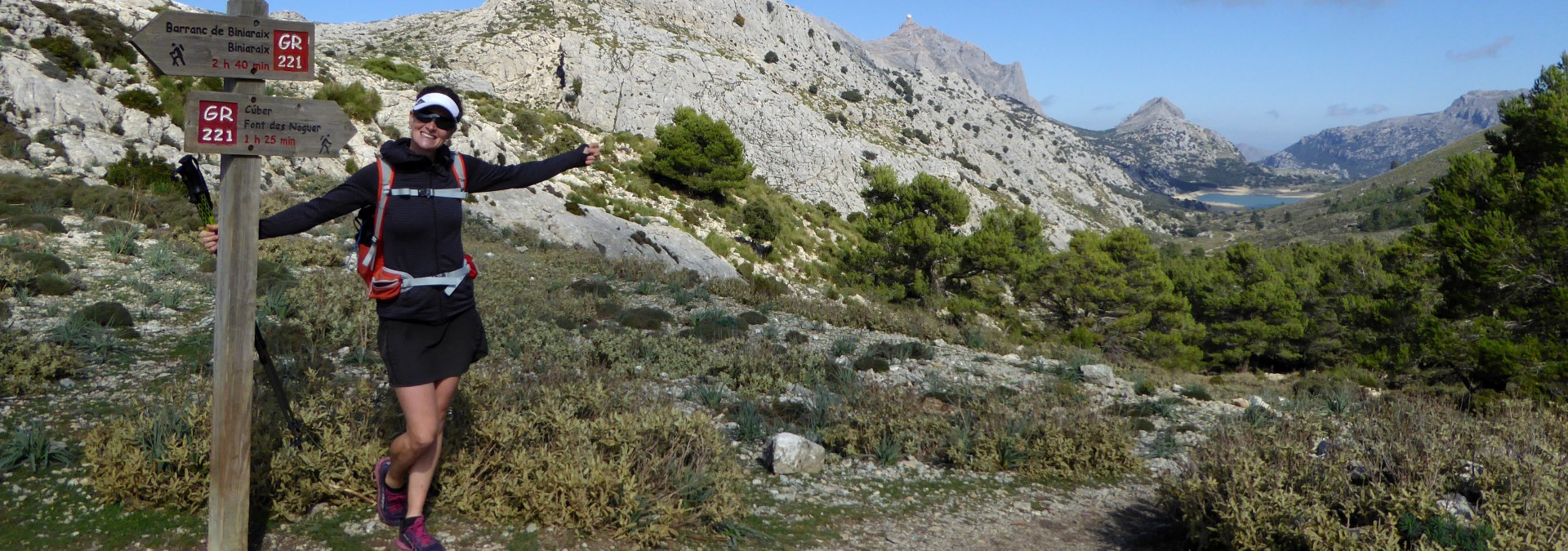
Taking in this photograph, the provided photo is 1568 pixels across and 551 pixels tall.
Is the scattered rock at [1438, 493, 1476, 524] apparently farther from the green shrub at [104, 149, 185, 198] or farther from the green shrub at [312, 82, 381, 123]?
the green shrub at [312, 82, 381, 123]

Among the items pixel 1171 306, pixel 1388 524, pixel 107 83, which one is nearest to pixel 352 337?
pixel 1388 524

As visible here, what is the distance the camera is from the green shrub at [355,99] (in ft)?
80.2

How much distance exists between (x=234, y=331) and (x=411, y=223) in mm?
789

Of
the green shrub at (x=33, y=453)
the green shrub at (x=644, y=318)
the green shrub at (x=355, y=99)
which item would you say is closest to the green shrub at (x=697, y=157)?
the green shrub at (x=355, y=99)

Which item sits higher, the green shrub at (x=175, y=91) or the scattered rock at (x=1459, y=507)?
the green shrub at (x=175, y=91)

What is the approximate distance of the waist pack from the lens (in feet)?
10.1

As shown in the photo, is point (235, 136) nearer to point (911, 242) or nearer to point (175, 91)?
point (175, 91)

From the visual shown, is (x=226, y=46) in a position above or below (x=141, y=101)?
below

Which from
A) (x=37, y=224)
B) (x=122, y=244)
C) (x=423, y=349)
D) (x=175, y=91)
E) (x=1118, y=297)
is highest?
(x=175, y=91)

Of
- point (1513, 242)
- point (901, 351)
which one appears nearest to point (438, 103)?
point (901, 351)

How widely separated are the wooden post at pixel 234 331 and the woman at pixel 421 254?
103 mm

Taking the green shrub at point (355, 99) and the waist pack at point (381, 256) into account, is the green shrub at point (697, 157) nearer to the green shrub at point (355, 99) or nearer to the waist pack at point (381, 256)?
the green shrub at point (355, 99)

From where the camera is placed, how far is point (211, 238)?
2980 mm

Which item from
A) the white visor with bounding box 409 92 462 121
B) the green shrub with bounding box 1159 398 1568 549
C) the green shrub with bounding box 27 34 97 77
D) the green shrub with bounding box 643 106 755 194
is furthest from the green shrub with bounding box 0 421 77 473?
the green shrub with bounding box 643 106 755 194
